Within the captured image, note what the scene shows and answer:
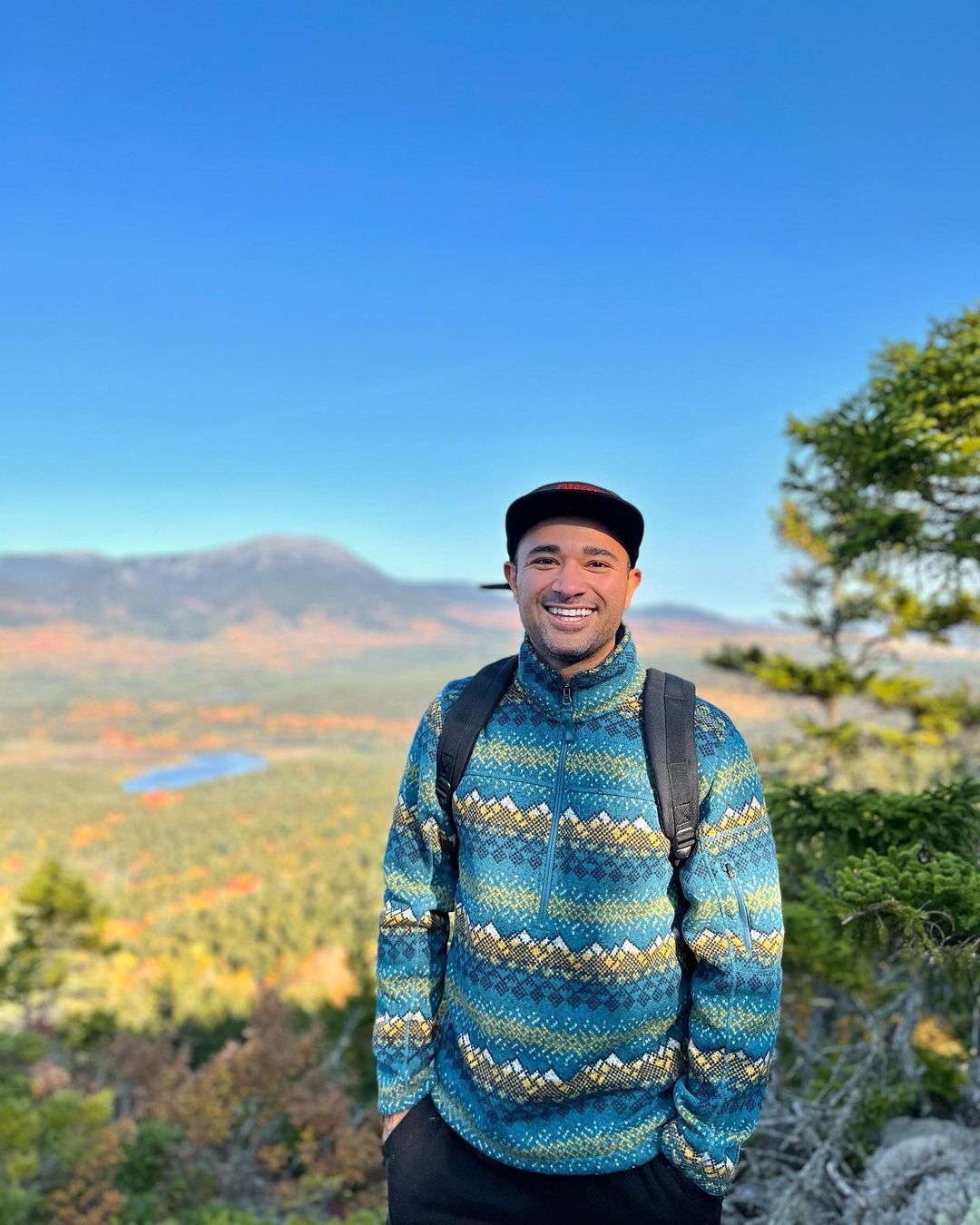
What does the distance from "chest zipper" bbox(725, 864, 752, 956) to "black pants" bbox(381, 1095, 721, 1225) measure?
65 cm

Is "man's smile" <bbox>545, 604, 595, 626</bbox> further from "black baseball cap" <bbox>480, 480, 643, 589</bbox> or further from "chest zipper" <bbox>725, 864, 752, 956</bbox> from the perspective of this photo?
"chest zipper" <bbox>725, 864, 752, 956</bbox>

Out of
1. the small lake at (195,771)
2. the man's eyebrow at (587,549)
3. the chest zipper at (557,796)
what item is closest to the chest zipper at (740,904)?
the chest zipper at (557,796)

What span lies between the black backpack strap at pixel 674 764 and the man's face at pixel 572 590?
229mm

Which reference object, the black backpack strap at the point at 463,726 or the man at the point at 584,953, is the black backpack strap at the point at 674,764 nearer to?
the man at the point at 584,953

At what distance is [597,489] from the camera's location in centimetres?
209

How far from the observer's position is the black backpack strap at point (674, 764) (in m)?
1.98

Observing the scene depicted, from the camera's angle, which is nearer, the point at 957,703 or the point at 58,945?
the point at 957,703

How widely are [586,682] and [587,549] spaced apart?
37 centimetres

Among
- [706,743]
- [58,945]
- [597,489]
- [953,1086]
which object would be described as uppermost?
[597,489]

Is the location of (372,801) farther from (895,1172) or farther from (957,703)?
(895,1172)

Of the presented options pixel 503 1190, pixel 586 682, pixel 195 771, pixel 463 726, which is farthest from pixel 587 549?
pixel 195 771

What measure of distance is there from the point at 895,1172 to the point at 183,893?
87219mm

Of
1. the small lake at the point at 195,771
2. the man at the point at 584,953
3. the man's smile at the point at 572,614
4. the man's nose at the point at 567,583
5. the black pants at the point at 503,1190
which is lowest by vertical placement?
the small lake at the point at 195,771

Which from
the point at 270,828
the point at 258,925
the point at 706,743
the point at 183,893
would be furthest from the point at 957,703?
the point at 270,828
